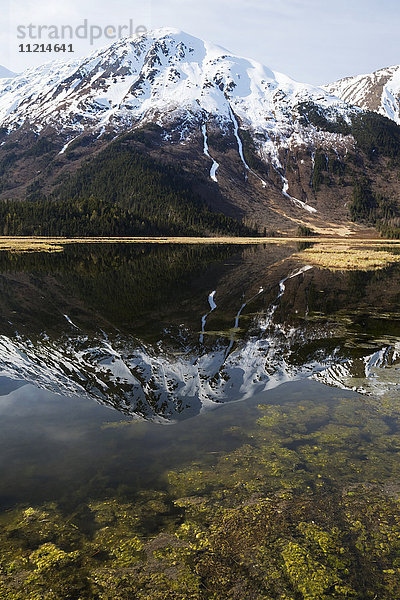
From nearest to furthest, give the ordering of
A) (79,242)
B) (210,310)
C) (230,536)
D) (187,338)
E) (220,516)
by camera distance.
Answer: (230,536)
(220,516)
(187,338)
(210,310)
(79,242)

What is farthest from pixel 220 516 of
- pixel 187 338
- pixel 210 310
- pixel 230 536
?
pixel 210 310

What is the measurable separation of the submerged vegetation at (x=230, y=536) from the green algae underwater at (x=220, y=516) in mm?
25

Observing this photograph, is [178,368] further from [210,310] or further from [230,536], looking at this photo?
[210,310]

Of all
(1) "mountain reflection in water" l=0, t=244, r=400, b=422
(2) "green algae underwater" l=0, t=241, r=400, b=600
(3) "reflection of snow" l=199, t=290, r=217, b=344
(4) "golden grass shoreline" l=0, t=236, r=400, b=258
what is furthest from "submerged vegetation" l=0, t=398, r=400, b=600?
(4) "golden grass shoreline" l=0, t=236, r=400, b=258

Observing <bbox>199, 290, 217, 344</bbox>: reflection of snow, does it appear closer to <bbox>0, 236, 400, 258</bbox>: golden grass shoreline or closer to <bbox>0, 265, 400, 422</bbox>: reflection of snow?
<bbox>0, 265, 400, 422</bbox>: reflection of snow

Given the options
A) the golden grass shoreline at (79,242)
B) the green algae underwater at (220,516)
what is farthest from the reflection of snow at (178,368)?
the golden grass shoreline at (79,242)

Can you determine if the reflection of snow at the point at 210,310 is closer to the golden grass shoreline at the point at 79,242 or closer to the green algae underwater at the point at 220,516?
the green algae underwater at the point at 220,516

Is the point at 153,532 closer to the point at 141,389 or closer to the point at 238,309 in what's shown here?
the point at 141,389

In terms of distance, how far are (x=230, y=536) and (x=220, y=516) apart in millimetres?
696

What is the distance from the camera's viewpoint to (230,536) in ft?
27.3

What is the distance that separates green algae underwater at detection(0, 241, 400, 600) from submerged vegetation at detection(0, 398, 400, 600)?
0.02 meters

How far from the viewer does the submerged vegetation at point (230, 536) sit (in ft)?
23.5

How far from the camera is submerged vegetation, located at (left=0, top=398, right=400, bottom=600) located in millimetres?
7168

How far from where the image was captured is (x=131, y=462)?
11.0m
